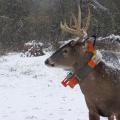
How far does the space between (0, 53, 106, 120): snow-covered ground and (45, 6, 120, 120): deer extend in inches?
84.2

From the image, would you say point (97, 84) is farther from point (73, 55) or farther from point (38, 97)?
point (38, 97)

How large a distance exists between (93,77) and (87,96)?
0.27 m

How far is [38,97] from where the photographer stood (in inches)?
423

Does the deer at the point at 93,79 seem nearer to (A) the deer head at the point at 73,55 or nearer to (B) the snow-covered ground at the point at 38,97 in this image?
(A) the deer head at the point at 73,55

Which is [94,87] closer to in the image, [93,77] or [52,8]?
[93,77]

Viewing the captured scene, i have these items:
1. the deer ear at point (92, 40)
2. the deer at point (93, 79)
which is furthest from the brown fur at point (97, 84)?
the deer ear at point (92, 40)

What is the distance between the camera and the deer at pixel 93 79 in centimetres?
600

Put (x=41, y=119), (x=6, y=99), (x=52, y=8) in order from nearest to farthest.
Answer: (x=41, y=119) → (x=6, y=99) → (x=52, y=8)

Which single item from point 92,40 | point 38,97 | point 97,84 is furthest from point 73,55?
point 38,97

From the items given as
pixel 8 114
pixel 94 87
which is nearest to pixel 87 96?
pixel 94 87

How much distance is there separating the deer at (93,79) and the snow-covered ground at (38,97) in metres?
2.14

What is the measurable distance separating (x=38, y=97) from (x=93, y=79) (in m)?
4.82

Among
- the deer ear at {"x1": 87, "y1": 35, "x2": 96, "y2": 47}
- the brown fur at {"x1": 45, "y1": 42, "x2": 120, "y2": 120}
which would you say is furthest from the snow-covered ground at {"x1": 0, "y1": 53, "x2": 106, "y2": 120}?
the deer ear at {"x1": 87, "y1": 35, "x2": 96, "y2": 47}

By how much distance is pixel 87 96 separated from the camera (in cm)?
605
